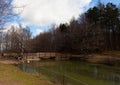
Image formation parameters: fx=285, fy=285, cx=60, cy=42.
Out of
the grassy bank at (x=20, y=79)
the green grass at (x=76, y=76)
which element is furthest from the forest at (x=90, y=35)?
the grassy bank at (x=20, y=79)

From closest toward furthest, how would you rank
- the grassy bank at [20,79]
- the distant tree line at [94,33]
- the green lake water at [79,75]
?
the grassy bank at [20,79]
the green lake water at [79,75]
the distant tree line at [94,33]

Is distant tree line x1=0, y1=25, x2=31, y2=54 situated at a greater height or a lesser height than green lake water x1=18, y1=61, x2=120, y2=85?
greater

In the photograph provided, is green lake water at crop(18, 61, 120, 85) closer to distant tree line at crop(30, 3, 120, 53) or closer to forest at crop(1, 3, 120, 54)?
forest at crop(1, 3, 120, 54)

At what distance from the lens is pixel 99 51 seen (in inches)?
3388

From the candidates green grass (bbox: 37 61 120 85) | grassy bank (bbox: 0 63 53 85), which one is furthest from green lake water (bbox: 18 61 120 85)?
grassy bank (bbox: 0 63 53 85)

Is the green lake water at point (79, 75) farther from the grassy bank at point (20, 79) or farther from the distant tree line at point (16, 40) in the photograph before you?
the distant tree line at point (16, 40)

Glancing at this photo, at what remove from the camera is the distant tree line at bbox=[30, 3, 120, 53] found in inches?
3250

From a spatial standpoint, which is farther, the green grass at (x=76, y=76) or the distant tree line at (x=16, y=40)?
the distant tree line at (x=16, y=40)

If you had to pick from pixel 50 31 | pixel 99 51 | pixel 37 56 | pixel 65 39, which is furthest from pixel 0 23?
pixel 50 31

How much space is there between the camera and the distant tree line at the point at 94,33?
82562mm

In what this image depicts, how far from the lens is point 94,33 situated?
3231 inches

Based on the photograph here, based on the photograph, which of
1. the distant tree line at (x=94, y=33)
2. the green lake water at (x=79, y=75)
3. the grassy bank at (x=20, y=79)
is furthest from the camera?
the distant tree line at (x=94, y=33)

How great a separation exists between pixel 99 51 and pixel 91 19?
457 inches

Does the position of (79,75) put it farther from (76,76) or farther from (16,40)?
(16,40)
